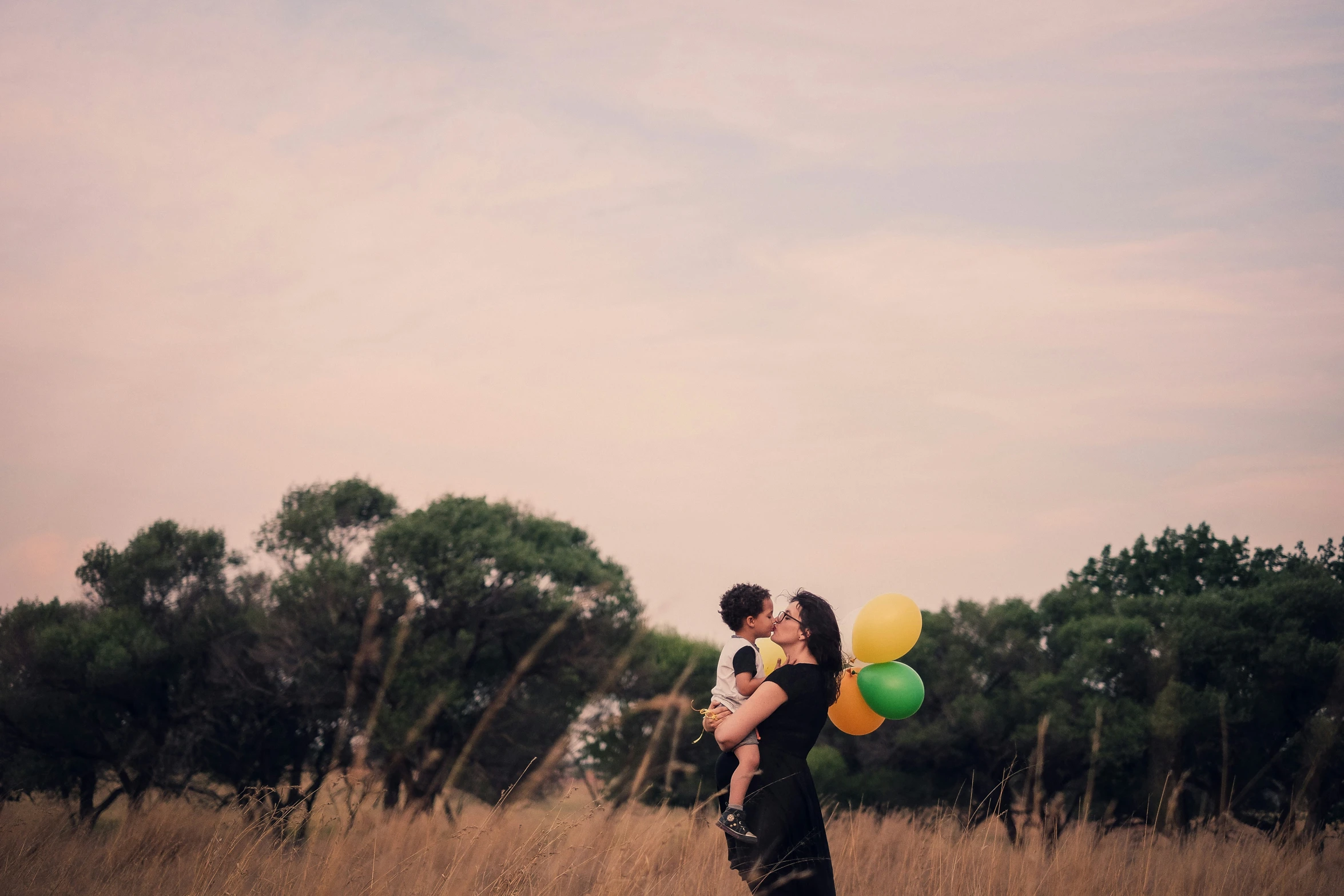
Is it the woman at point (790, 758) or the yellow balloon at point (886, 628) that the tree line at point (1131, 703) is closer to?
the yellow balloon at point (886, 628)

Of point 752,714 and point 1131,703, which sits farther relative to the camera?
point 1131,703

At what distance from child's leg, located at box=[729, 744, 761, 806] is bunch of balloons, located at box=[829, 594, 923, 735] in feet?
2.97

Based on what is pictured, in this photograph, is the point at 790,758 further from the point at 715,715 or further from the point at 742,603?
the point at 742,603

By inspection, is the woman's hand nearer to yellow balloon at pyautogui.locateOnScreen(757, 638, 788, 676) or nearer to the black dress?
the black dress

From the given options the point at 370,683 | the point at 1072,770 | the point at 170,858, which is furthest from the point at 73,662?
the point at 1072,770

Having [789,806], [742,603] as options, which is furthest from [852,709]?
[789,806]

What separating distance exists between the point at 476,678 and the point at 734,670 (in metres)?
19.8

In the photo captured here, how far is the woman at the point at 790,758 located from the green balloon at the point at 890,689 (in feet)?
2.50

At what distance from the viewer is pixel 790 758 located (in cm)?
395

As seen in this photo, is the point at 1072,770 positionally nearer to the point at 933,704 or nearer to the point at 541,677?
the point at 933,704

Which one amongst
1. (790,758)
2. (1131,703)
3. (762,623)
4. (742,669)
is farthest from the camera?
(1131,703)

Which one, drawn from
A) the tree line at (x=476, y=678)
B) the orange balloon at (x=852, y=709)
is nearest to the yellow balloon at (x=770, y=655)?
the orange balloon at (x=852, y=709)

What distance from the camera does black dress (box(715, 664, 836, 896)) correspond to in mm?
3850

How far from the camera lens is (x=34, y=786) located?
2086 centimetres
